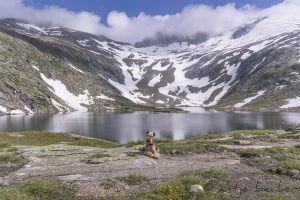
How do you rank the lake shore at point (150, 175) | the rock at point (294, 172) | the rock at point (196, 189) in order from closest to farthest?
the lake shore at point (150, 175), the rock at point (196, 189), the rock at point (294, 172)

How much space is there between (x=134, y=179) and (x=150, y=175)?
170cm

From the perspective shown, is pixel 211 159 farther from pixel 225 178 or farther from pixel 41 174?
pixel 41 174

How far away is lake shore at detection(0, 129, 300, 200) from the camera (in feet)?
68.0

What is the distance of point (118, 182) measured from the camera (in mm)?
22828

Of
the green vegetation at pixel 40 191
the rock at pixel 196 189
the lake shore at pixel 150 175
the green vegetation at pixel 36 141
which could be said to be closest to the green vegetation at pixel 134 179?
the lake shore at pixel 150 175

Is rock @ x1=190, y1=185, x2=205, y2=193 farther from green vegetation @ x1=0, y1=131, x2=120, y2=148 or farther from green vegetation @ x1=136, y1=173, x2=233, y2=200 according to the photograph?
green vegetation @ x1=0, y1=131, x2=120, y2=148

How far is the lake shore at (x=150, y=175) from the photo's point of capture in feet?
68.0

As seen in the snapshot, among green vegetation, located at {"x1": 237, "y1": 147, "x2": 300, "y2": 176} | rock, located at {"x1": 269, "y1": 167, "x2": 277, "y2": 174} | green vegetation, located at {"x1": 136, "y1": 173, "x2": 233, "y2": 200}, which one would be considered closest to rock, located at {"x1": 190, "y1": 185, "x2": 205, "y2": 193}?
green vegetation, located at {"x1": 136, "y1": 173, "x2": 233, "y2": 200}

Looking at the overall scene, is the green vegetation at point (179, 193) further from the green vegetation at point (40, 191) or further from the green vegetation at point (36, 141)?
the green vegetation at point (36, 141)

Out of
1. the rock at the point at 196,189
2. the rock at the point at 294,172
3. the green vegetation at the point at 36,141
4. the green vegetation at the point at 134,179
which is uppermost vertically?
the green vegetation at the point at 134,179

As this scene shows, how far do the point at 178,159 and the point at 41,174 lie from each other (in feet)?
39.1

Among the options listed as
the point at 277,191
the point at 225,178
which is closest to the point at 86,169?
the point at 225,178

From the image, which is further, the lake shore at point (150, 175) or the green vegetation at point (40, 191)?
the lake shore at point (150, 175)

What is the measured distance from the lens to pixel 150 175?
2475cm
